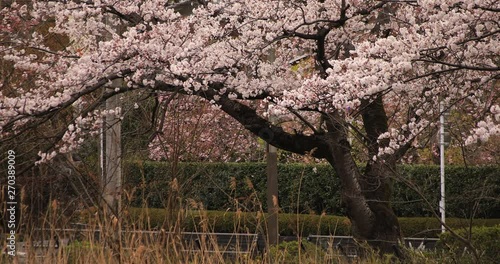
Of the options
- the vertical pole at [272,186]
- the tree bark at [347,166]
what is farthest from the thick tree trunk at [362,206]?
the vertical pole at [272,186]

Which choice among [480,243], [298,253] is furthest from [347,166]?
[298,253]

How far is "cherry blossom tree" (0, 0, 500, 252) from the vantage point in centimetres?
650

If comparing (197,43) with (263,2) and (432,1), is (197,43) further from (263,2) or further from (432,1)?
(432,1)

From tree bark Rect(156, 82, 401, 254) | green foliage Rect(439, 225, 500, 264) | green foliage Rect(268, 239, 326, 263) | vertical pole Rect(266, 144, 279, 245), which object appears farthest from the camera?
vertical pole Rect(266, 144, 279, 245)

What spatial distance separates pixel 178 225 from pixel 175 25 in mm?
3056

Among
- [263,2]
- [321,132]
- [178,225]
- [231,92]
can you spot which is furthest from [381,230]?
[178,225]

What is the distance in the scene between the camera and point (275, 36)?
812 centimetres

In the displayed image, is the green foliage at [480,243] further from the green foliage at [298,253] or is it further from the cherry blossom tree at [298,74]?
the green foliage at [298,253]

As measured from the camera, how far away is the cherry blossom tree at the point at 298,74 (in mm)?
6504

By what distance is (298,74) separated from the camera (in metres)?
8.50

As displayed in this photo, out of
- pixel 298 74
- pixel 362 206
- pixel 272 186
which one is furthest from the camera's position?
pixel 272 186

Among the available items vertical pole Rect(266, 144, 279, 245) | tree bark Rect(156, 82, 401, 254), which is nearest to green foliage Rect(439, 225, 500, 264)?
tree bark Rect(156, 82, 401, 254)

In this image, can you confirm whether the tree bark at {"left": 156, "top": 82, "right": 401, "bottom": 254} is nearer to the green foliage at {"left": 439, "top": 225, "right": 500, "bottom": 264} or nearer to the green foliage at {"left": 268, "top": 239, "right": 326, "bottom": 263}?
the green foliage at {"left": 439, "top": 225, "right": 500, "bottom": 264}

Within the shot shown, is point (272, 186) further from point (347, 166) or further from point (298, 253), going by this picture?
point (298, 253)
